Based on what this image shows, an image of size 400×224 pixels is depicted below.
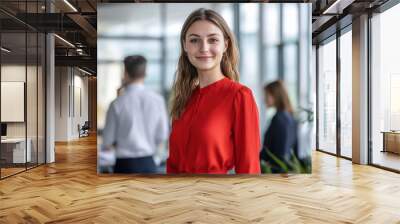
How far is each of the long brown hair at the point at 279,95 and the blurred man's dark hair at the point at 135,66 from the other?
1871 millimetres

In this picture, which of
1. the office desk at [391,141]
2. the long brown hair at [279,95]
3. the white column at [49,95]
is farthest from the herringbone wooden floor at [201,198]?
the white column at [49,95]

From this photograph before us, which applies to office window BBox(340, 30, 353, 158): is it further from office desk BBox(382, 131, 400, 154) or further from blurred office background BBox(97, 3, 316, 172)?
blurred office background BBox(97, 3, 316, 172)

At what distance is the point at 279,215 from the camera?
13.5 ft

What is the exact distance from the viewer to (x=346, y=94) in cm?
920

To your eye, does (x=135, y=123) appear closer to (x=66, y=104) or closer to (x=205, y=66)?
(x=205, y=66)

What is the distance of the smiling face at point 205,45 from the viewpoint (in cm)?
568

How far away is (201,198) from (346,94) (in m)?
5.63

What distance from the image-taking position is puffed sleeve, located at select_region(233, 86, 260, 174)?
5.57 meters

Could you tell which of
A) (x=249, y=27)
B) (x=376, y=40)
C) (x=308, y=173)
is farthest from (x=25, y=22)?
(x=376, y=40)

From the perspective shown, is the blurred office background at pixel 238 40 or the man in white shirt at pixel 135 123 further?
the blurred office background at pixel 238 40

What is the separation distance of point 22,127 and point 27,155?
2.26 feet

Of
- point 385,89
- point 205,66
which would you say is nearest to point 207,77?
point 205,66

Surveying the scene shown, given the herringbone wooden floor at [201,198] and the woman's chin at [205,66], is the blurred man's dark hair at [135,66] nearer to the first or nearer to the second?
the woman's chin at [205,66]

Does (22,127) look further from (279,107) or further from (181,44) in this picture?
(279,107)
